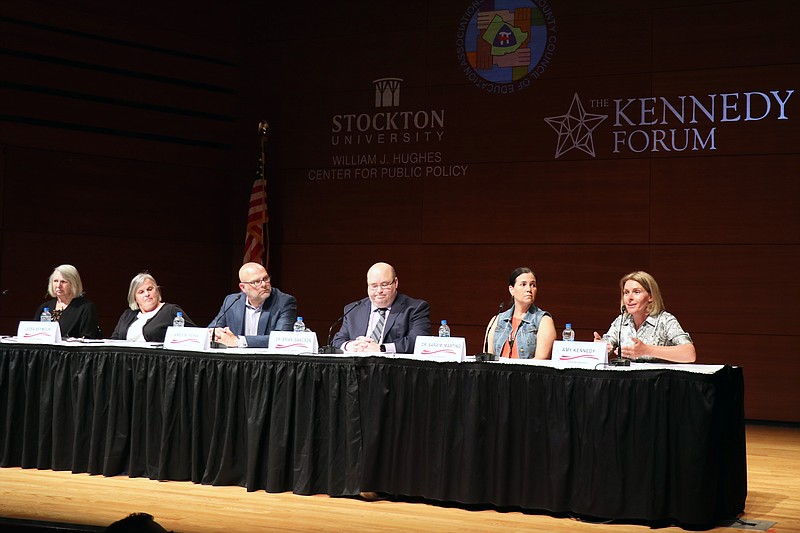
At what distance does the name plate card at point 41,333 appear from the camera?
5207 millimetres

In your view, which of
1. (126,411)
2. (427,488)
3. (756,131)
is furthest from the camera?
(756,131)

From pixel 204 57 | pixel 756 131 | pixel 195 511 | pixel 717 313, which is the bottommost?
pixel 195 511

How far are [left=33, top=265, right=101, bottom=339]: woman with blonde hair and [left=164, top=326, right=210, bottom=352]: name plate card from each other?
3.94 feet

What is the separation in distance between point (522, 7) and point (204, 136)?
3006mm

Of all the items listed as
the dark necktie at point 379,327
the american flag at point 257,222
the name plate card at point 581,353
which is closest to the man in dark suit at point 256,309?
the dark necktie at point 379,327

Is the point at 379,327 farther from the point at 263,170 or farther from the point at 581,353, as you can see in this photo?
the point at 263,170

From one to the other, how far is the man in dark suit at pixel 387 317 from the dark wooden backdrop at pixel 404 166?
2832mm

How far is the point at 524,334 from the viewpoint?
16.5ft

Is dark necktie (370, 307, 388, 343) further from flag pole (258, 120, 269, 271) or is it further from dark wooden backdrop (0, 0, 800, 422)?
flag pole (258, 120, 269, 271)

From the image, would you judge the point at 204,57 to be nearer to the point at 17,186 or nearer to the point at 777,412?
the point at 17,186

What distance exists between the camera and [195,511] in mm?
4234

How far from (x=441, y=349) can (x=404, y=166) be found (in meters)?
4.07

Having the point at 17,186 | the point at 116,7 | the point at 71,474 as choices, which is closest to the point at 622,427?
the point at 71,474

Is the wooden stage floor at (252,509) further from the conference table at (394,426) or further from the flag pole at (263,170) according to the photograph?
the flag pole at (263,170)
